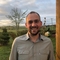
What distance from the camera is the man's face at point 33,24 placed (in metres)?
1.03

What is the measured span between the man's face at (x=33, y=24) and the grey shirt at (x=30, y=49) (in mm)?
56

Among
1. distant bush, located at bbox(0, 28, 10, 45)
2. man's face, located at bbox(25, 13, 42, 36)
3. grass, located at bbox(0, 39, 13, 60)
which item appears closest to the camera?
man's face, located at bbox(25, 13, 42, 36)

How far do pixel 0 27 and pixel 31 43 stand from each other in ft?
5.29

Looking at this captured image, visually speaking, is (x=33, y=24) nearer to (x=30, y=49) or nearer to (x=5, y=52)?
(x=30, y=49)

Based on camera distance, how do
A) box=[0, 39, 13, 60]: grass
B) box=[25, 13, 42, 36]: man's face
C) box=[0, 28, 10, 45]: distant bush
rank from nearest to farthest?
box=[25, 13, 42, 36]: man's face < box=[0, 39, 13, 60]: grass < box=[0, 28, 10, 45]: distant bush

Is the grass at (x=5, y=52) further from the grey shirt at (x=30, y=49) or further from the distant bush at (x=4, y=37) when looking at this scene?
the grey shirt at (x=30, y=49)

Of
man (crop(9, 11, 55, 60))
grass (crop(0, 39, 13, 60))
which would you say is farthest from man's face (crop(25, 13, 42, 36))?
grass (crop(0, 39, 13, 60))

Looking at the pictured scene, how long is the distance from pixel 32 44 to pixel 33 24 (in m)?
0.12

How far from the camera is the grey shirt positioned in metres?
1.05

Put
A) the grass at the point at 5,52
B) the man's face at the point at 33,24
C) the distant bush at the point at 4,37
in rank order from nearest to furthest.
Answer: the man's face at the point at 33,24 < the grass at the point at 5,52 < the distant bush at the point at 4,37

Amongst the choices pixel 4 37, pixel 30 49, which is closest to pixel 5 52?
pixel 4 37

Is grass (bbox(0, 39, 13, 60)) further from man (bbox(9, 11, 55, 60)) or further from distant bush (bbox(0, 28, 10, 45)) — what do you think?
man (bbox(9, 11, 55, 60))

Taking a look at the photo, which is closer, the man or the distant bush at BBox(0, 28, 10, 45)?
the man

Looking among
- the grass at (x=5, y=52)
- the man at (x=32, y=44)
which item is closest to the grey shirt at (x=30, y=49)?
the man at (x=32, y=44)
